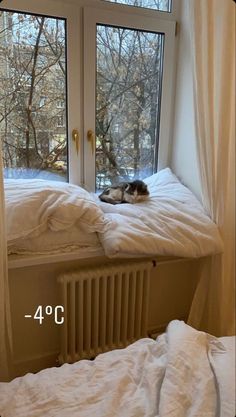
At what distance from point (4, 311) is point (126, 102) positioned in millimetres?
1067

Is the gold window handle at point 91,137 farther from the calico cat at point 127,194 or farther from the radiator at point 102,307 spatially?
the radiator at point 102,307

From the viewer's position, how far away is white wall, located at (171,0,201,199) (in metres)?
1.24

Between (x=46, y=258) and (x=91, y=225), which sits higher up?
(x=91, y=225)

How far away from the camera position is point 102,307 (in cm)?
136

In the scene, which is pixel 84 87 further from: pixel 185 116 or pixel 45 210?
pixel 45 210

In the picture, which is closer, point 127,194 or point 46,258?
point 46,258

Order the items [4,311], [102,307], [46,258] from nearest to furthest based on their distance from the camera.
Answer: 1. [4,311]
2. [46,258]
3. [102,307]

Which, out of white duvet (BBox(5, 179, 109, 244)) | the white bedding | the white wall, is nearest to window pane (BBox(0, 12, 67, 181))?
white duvet (BBox(5, 179, 109, 244))

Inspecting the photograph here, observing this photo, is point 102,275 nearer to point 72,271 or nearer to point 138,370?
point 72,271

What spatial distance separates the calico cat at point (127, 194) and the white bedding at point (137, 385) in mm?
641

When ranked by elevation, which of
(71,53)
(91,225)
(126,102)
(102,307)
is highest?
(71,53)

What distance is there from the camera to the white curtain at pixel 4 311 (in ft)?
3.18

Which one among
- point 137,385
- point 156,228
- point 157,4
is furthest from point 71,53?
point 137,385

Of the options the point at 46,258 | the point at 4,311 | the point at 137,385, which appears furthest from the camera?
the point at 46,258
